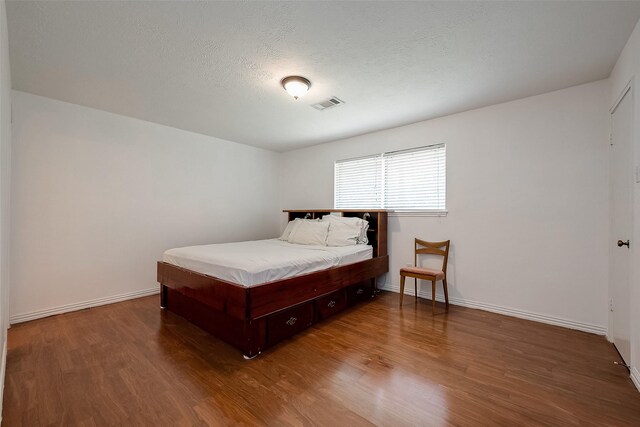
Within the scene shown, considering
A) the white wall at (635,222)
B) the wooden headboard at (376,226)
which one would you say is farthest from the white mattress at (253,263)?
the white wall at (635,222)

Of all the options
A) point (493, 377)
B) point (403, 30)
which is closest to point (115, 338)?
point (493, 377)

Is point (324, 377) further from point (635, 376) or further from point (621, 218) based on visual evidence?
point (621, 218)

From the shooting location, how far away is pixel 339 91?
2783 millimetres

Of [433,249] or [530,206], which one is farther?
[433,249]

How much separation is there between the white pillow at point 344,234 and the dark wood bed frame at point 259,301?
0.37 m

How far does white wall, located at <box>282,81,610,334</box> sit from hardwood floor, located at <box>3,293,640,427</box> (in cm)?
40

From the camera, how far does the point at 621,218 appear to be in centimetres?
216

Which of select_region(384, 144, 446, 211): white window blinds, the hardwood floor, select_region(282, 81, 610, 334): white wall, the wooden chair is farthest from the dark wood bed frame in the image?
select_region(282, 81, 610, 334): white wall

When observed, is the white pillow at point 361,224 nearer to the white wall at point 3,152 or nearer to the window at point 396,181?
the window at point 396,181

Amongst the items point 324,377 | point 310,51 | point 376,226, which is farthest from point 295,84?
point 324,377

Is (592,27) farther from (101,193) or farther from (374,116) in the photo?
(101,193)

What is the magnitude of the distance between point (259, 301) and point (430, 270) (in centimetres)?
208

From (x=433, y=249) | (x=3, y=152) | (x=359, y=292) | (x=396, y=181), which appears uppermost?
(x=396, y=181)

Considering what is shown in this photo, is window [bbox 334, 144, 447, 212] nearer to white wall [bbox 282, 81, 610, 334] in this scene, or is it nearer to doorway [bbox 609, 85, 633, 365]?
white wall [bbox 282, 81, 610, 334]
